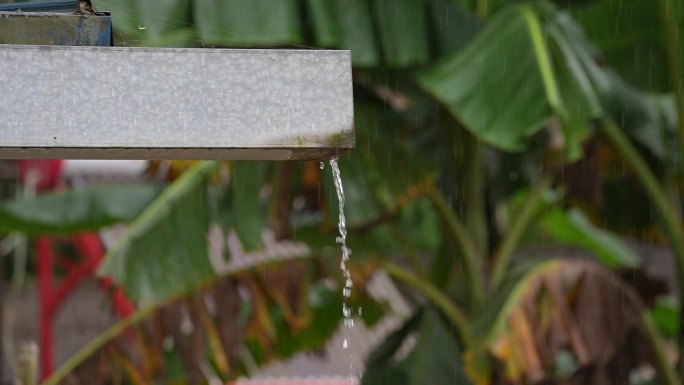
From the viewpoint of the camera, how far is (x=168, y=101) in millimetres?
1993

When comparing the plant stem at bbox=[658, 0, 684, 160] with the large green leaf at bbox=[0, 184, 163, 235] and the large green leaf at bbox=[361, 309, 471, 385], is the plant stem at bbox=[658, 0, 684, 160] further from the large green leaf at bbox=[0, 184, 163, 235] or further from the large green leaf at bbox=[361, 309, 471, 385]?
the large green leaf at bbox=[0, 184, 163, 235]

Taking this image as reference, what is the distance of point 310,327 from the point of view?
20.4 ft

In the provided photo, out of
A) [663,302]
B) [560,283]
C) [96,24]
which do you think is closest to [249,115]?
[96,24]

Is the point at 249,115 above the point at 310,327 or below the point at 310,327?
above

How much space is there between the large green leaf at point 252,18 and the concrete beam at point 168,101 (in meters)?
2.32

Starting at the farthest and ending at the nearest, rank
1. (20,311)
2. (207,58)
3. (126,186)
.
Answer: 1. (20,311)
2. (126,186)
3. (207,58)

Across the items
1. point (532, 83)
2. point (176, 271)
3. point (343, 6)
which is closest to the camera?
point (532, 83)

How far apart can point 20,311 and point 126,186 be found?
6797 mm

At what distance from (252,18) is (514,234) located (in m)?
1.61

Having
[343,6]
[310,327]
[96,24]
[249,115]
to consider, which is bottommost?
[310,327]

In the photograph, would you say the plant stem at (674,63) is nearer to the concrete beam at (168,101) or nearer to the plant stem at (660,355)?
the plant stem at (660,355)

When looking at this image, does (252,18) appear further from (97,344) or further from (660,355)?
(660,355)

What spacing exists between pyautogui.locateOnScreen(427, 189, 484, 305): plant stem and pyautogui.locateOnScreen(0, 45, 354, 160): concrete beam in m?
3.08

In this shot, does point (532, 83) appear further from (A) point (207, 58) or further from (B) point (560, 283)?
(A) point (207, 58)
